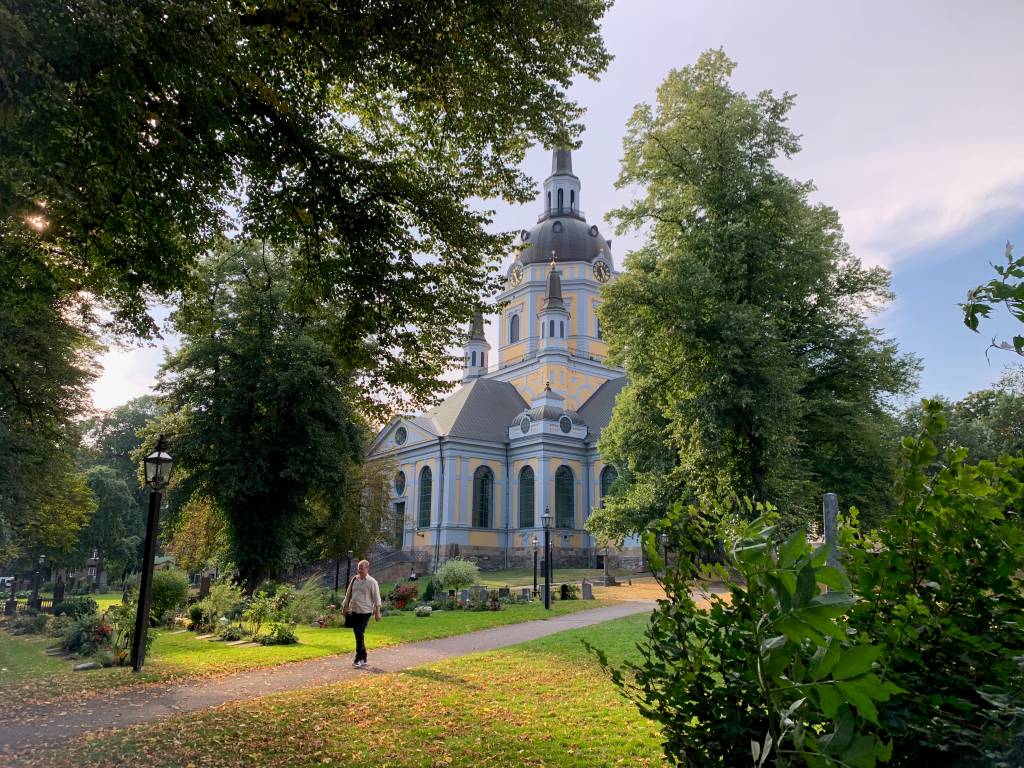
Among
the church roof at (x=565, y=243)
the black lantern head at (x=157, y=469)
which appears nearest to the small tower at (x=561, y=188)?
the church roof at (x=565, y=243)

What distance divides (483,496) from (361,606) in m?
36.8

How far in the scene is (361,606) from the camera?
11.8m

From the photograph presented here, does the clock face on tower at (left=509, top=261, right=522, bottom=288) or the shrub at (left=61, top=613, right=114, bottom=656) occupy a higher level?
the clock face on tower at (left=509, top=261, right=522, bottom=288)

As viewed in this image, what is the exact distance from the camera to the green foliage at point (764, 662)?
1.52m

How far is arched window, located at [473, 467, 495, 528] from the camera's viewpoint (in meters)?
47.8

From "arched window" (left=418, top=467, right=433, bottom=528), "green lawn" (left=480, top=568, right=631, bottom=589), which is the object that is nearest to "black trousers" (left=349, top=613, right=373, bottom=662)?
"green lawn" (left=480, top=568, right=631, bottom=589)

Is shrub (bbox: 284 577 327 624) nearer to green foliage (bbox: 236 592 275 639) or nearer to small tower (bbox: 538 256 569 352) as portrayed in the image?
green foliage (bbox: 236 592 275 639)

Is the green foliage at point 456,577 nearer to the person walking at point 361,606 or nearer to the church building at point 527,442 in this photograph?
the person walking at point 361,606

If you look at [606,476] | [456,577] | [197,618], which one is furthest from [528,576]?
[197,618]

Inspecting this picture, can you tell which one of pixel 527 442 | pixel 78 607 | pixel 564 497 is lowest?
pixel 78 607

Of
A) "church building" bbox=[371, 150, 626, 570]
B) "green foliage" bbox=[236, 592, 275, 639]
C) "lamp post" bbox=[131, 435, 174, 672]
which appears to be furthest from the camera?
"church building" bbox=[371, 150, 626, 570]

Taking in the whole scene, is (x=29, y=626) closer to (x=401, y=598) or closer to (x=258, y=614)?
(x=258, y=614)

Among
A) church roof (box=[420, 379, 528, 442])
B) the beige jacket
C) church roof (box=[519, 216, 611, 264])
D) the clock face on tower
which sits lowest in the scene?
the beige jacket

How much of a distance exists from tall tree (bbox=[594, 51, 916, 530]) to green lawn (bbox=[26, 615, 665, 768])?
855cm
